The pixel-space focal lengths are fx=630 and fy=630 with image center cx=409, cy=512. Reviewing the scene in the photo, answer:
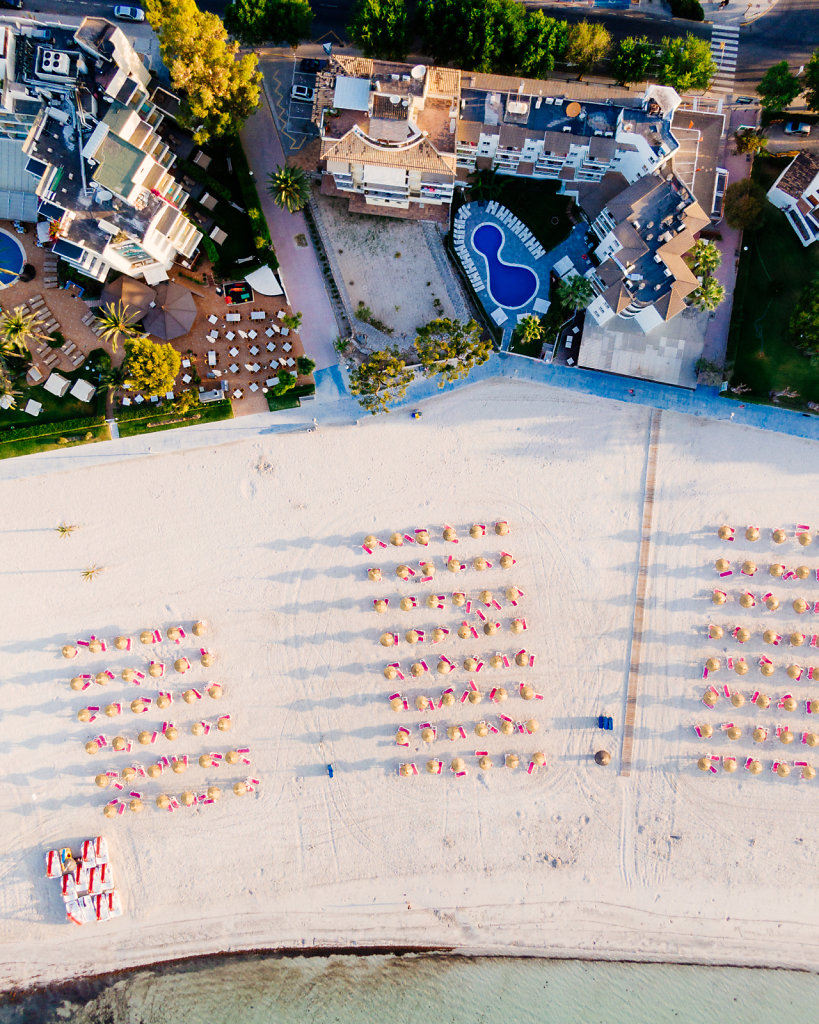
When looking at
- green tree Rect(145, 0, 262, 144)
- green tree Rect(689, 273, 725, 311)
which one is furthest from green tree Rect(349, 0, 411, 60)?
green tree Rect(689, 273, 725, 311)

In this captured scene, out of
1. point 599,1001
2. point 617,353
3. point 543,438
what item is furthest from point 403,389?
point 599,1001

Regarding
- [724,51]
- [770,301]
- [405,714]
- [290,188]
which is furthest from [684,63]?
[405,714]

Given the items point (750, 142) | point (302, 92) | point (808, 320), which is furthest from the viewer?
point (302, 92)

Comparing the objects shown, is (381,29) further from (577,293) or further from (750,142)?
(750,142)

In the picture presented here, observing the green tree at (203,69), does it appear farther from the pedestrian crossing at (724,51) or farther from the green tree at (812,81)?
the green tree at (812,81)

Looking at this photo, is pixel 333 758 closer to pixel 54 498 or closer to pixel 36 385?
pixel 54 498

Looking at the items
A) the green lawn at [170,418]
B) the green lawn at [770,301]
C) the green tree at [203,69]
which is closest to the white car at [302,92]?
the green tree at [203,69]
